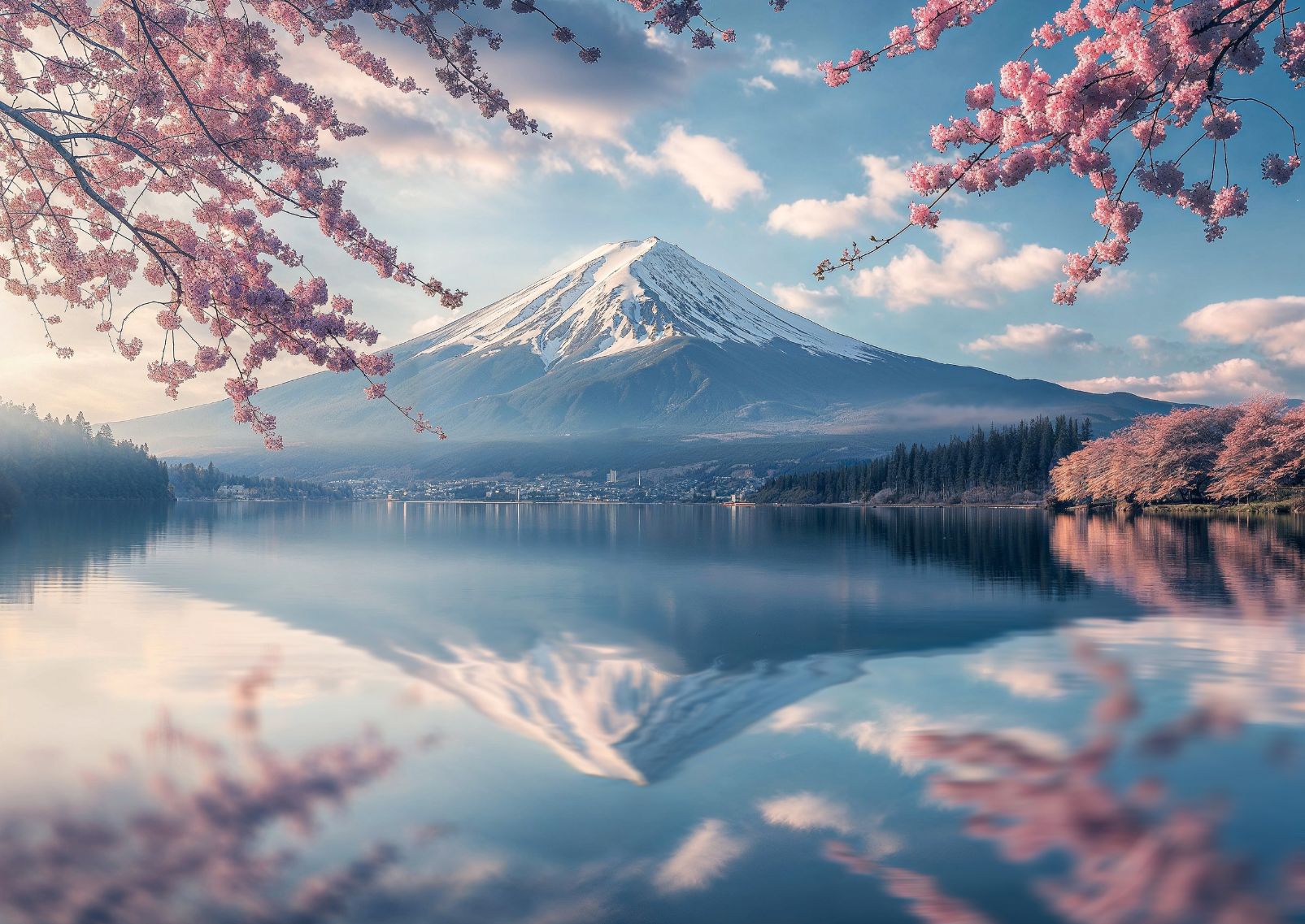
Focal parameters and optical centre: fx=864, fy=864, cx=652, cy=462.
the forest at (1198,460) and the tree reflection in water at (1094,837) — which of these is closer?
the tree reflection in water at (1094,837)

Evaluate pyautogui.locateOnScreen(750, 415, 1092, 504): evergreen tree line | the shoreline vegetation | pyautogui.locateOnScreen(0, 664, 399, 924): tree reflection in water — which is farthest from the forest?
pyautogui.locateOnScreen(0, 664, 399, 924): tree reflection in water

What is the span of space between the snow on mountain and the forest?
7793 cm

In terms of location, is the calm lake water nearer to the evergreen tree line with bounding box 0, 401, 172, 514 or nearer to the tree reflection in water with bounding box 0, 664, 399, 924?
the tree reflection in water with bounding box 0, 664, 399, 924

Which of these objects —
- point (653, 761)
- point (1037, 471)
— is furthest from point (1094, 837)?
point (1037, 471)

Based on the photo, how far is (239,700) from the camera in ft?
34.8

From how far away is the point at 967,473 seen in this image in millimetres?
140500

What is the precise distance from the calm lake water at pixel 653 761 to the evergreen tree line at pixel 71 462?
116976 millimetres

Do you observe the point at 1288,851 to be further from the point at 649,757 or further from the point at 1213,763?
the point at 649,757

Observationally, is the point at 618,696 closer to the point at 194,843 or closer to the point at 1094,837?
the point at 194,843

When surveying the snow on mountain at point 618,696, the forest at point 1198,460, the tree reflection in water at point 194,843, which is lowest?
the snow on mountain at point 618,696

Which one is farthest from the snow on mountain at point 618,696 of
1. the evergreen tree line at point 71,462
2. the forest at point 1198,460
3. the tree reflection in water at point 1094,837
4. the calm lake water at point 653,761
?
the evergreen tree line at point 71,462

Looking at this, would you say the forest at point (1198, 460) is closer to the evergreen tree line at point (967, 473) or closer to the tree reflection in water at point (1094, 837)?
the evergreen tree line at point (967, 473)

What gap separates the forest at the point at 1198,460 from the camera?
243 feet

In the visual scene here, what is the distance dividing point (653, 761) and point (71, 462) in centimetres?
Answer: 14398
